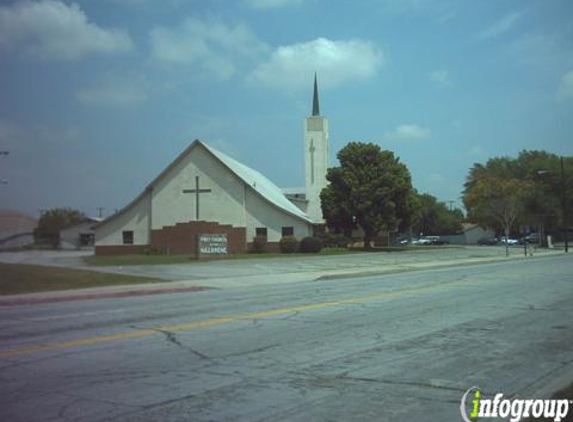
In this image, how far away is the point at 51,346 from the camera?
1005cm

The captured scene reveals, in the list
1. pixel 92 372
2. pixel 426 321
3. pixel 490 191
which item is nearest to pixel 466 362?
pixel 426 321

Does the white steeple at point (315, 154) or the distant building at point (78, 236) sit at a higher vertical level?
the white steeple at point (315, 154)

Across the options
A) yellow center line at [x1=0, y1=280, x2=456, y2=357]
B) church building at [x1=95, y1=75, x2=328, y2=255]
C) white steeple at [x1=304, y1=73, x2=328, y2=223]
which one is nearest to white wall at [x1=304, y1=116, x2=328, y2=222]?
white steeple at [x1=304, y1=73, x2=328, y2=223]

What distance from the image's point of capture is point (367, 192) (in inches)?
2302

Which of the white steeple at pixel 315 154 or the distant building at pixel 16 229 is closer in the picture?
the white steeple at pixel 315 154

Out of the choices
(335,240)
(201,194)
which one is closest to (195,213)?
(201,194)

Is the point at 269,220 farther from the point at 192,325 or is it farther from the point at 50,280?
the point at 192,325

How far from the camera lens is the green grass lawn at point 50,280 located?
70.9ft

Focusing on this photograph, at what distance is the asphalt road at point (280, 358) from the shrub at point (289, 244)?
38.6 meters

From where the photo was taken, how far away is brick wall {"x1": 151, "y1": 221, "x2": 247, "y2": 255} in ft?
183

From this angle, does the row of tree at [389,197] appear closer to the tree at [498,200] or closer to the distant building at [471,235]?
the tree at [498,200]

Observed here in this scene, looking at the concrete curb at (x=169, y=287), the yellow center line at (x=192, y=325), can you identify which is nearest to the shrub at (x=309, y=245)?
the concrete curb at (x=169, y=287)

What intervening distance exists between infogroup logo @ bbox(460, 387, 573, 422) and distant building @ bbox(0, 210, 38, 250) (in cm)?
9745

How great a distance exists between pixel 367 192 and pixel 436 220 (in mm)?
68788
